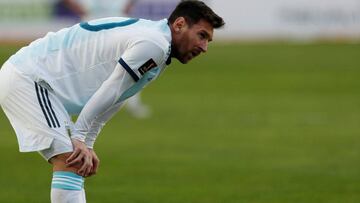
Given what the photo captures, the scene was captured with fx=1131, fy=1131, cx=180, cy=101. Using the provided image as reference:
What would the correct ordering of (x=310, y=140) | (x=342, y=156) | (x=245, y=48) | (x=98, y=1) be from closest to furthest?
1. (x=342, y=156)
2. (x=310, y=140)
3. (x=98, y=1)
4. (x=245, y=48)

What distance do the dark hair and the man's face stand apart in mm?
29

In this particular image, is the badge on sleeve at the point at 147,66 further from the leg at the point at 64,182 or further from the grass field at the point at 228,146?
the grass field at the point at 228,146

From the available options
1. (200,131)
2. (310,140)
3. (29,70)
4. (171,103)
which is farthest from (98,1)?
(29,70)

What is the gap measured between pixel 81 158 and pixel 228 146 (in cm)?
956

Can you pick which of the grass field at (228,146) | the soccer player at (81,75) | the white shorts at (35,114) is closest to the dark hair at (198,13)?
the soccer player at (81,75)

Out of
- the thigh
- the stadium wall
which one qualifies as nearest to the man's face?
the thigh

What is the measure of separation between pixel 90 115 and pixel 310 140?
10635 millimetres

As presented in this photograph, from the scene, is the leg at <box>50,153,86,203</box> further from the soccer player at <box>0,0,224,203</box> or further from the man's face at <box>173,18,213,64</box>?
the man's face at <box>173,18,213,64</box>

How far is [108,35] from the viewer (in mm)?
7953

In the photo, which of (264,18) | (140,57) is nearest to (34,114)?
(140,57)

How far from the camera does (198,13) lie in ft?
25.7

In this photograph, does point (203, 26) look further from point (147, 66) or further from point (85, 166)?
point (85, 166)

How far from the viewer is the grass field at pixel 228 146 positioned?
1261 cm

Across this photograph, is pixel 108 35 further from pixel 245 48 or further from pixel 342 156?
pixel 245 48
